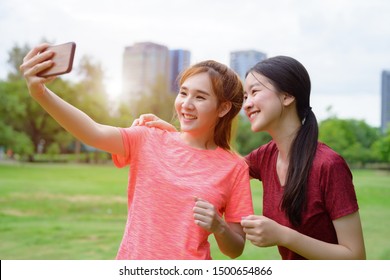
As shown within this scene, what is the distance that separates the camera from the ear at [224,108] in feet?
5.18

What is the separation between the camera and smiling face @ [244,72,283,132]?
1545 mm

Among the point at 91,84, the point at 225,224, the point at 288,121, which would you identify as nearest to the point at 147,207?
the point at 225,224

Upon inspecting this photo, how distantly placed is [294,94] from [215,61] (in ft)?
0.87

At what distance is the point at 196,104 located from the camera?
4.90 feet

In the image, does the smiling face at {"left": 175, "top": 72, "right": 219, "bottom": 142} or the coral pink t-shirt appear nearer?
the coral pink t-shirt

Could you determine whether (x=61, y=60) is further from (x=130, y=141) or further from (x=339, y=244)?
(x=339, y=244)

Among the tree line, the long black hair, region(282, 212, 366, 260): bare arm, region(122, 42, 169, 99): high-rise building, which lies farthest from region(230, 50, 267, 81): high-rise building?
the tree line

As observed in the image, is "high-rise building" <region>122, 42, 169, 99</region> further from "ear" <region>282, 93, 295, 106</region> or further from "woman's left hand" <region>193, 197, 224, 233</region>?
"woman's left hand" <region>193, 197, 224, 233</region>

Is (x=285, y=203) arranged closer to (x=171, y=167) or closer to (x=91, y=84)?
(x=171, y=167)

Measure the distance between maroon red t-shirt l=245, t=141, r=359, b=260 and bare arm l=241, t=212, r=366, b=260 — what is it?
40 millimetres

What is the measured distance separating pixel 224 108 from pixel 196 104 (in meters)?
0.13

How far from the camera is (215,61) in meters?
1.58

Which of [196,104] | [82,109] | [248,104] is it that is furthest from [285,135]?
[82,109]

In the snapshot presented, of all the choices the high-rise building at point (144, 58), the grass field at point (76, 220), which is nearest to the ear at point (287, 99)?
the high-rise building at point (144, 58)
